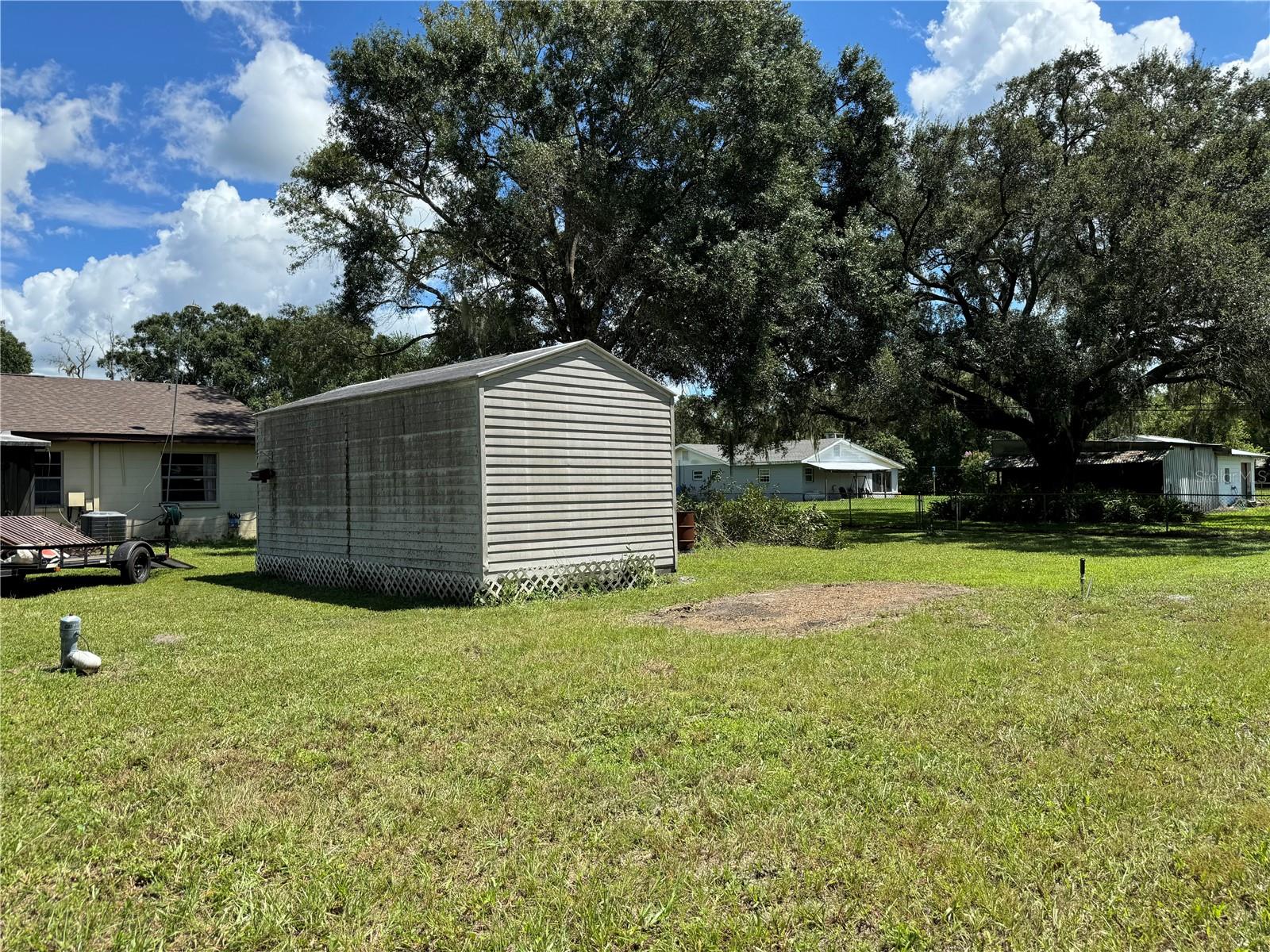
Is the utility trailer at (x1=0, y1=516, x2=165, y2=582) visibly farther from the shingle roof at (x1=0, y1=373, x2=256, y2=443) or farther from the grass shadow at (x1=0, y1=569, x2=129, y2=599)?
the shingle roof at (x1=0, y1=373, x2=256, y2=443)

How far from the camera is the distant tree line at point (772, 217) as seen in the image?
18.6 meters

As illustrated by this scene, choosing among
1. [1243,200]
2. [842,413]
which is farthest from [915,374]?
[1243,200]

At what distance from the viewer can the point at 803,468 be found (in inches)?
1796

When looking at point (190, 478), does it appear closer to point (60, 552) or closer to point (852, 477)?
point (60, 552)

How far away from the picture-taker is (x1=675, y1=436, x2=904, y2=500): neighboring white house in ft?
150

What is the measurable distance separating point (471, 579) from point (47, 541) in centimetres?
696

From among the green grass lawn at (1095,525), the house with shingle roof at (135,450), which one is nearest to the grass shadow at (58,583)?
the house with shingle roof at (135,450)

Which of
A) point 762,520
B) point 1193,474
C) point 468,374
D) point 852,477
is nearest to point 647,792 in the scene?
point 468,374

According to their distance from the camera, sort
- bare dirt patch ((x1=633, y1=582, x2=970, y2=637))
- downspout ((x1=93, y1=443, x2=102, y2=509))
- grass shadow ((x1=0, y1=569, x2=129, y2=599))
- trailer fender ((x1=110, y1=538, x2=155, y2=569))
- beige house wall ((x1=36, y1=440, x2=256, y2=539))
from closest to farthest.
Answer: bare dirt patch ((x1=633, y1=582, x2=970, y2=637)) → grass shadow ((x1=0, y1=569, x2=129, y2=599)) → trailer fender ((x1=110, y1=538, x2=155, y2=569)) → beige house wall ((x1=36, y1=440, x2=256, y2=539)) → downspout ((x1=93, y1=443, x2=102, y2=509))

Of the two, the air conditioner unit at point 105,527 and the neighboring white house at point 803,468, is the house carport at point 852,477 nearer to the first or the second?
the neighboring white house at point 803,468

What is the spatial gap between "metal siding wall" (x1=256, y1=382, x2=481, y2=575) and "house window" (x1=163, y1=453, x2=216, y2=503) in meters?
7.54

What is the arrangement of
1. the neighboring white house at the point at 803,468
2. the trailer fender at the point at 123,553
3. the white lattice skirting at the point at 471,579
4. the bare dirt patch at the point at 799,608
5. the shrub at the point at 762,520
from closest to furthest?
the bare dirt patch at the point at 799,608, the white lattice skirting at the point at 471,579, the trailer fender at the point at 123,553, the shrub at the point at 762,520, the neighboring white house at the point at 803,468

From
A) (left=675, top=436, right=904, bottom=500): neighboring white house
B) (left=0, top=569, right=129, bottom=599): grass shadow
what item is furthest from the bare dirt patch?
(left=675, top=436, right=904, bottom=500): neighboring white house

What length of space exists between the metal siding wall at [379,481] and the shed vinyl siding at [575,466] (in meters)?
0.41
